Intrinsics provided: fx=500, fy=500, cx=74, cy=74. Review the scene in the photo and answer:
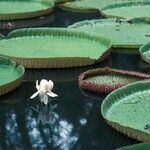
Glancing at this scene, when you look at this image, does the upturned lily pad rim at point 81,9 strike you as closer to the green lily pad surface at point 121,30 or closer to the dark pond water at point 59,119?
the green lily pad surface at point 121,30

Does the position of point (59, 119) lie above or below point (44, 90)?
below

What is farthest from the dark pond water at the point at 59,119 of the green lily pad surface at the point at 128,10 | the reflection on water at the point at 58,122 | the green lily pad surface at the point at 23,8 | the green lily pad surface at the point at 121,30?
the green lily pad surface at the point at 23,8

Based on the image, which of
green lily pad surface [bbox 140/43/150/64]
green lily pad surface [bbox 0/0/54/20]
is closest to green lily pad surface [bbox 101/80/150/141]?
green lily pad surface [bbox 140/43/150/64]

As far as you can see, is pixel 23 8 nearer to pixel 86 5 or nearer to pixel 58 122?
pixel 86 5

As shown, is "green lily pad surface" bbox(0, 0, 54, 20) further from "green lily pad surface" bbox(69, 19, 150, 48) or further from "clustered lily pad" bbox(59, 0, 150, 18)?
"green lily pad surface" bbox(69, 19, 150, 48)

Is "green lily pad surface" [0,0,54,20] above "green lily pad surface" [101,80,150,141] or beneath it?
above

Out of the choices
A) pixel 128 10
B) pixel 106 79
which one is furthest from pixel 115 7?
pixel 106 79

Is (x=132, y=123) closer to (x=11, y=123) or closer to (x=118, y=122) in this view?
(x=118, y=122)
